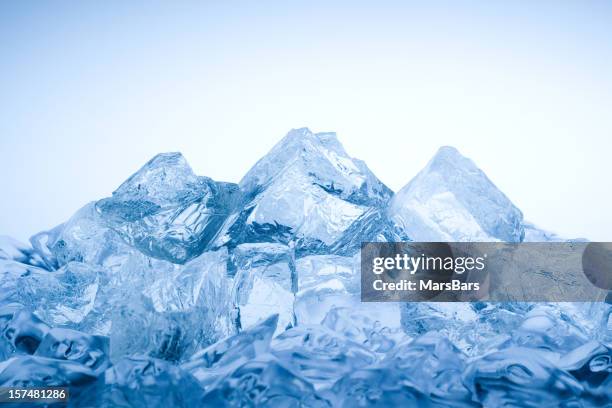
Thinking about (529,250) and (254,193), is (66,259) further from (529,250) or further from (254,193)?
(529,250)

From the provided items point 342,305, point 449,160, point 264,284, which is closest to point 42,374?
point 264,284

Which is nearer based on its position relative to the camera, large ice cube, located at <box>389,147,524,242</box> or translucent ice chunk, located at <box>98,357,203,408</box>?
translucent ice chunk, located at <box>98,357,203,408</box>

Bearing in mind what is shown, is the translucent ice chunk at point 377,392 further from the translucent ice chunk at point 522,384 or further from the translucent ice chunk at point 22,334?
the translucent ice chunk at point 22,334

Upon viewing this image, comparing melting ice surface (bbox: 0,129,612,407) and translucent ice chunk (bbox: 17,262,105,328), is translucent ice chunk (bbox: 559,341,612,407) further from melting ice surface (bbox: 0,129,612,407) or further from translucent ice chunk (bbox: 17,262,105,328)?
translucent ice chunk (bbox: 17,262,105,328)

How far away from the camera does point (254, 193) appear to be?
1160 millimetres

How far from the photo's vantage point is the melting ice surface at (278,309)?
77 cm

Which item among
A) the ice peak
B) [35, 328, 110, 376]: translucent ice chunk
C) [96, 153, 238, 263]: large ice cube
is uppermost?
the ice peak

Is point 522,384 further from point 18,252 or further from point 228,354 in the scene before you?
point 18,252

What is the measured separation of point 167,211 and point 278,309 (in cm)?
32

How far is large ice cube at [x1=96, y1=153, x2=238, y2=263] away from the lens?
1.13m

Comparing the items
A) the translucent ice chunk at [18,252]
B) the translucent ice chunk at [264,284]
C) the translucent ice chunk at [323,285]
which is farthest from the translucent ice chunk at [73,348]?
the translucent ice chunk at [18,252]

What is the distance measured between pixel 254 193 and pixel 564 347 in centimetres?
62

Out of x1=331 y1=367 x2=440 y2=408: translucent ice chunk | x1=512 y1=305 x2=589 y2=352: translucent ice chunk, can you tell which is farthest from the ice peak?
x1=331 y1=367 x2=440 y2=408: translucent ice chunk

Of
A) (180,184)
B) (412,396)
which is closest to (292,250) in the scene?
(180,184)
